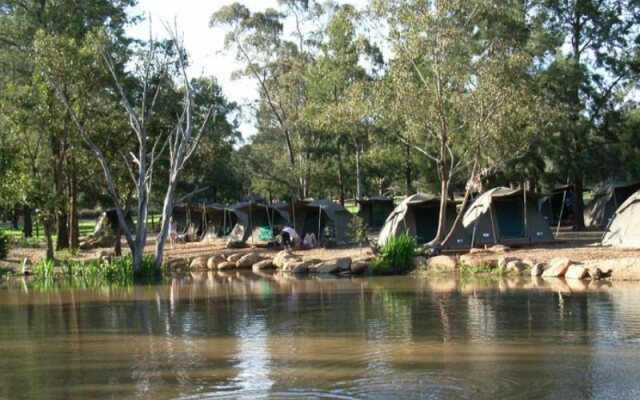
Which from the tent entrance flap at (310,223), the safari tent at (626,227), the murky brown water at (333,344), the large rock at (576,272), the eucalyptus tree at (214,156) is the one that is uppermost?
the eucalyptus tree at (214,156)

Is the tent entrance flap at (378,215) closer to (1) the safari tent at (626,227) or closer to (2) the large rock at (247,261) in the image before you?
(2) the large rock at (247,261)

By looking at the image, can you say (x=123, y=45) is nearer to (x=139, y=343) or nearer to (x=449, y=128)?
(x=449, y=128)

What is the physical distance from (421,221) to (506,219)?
2.75 m

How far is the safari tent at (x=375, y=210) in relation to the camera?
1384 inches

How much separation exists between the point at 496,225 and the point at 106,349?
1582 cm

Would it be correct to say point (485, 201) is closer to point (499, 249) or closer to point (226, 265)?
point (499, 249)

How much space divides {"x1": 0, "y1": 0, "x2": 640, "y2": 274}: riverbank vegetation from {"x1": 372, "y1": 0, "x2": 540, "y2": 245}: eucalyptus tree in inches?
1.6

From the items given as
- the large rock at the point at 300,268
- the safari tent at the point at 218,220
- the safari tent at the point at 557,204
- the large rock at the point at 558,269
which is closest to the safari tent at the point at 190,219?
the safari tent at the point at 218,220

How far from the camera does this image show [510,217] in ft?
77.6

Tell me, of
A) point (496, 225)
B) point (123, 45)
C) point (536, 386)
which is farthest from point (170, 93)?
point (536, 386)

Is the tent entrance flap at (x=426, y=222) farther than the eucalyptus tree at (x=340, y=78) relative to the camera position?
No

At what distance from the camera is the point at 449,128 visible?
939 inches

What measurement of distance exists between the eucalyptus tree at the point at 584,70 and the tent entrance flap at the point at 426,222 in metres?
5.15

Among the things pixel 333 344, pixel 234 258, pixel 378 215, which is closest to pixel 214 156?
pixel 234 258
